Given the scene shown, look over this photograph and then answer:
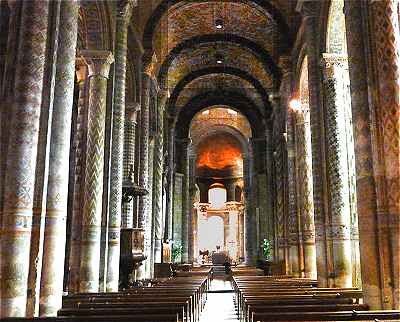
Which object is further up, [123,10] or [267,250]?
[123,10]

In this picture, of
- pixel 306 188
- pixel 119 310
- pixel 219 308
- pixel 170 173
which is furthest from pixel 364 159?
pixel 170 173

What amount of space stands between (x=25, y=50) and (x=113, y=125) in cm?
524

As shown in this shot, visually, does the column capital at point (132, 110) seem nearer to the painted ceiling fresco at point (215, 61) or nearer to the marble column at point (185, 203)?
the painted ceiling fresco at point (215, 61)

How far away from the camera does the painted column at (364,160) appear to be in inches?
298

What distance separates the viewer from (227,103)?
29906 mm

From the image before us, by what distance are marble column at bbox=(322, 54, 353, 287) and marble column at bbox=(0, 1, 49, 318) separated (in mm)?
7803

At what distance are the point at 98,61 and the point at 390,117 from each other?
7859mm

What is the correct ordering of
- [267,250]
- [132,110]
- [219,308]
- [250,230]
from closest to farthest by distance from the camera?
1. [219,308]
2. [132,110]
3. [267,250]
4. [250,230]

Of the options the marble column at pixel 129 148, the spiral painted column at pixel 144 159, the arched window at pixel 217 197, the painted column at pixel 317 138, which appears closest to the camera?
the painted column at pixel 317 138

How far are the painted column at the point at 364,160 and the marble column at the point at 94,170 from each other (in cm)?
622

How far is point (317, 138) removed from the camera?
499 inches

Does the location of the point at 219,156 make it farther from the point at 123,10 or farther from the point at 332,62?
the point at 332,62

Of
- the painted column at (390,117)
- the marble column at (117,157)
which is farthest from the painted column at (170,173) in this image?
the painted column at (390,117)

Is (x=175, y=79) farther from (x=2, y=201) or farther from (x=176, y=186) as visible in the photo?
(x=2, y=201)
